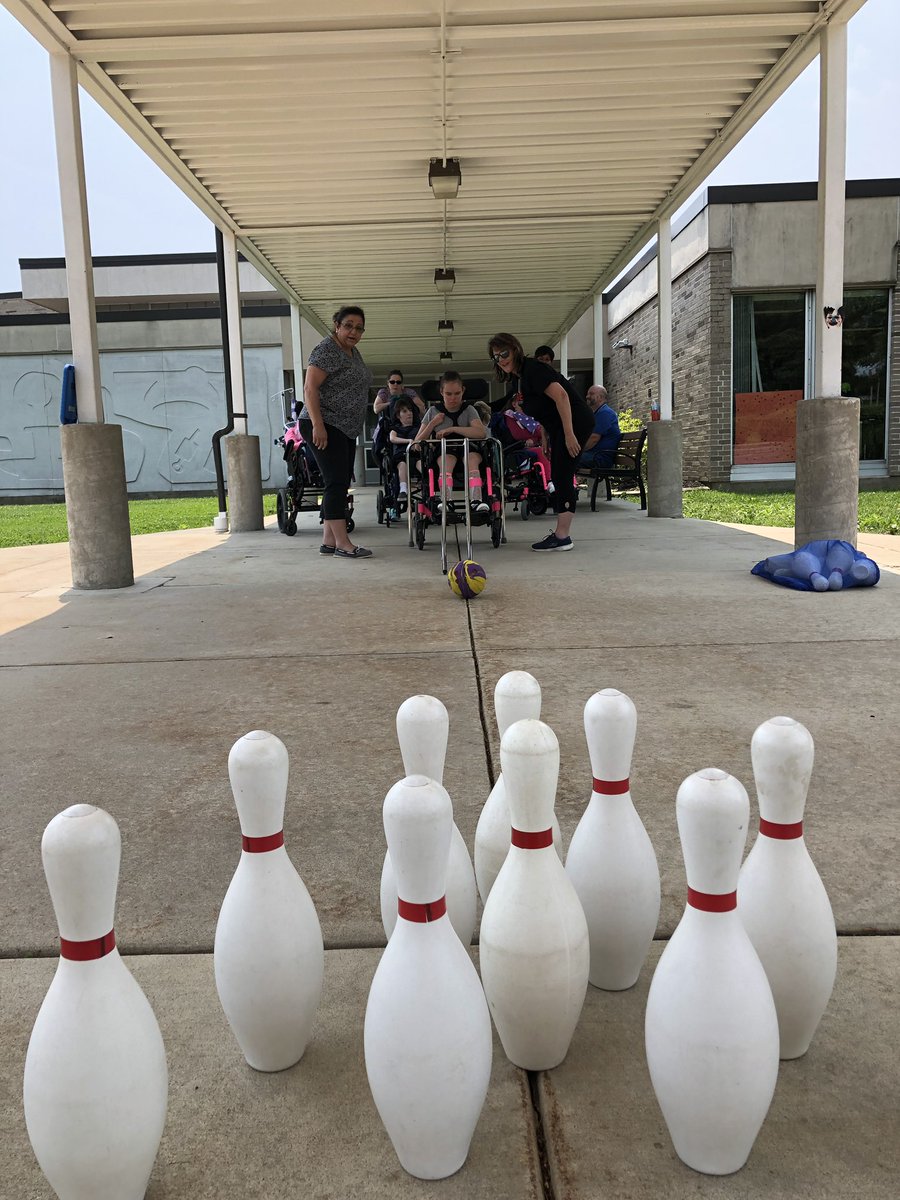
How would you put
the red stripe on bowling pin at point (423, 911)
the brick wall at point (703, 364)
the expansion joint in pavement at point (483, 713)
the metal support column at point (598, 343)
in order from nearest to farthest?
the red stripe on bowling pin at point (423, 911) < the expansion joint in pavement at point (483, 713) < the metal support column at point (598, 343) < the brick wall at point (703, 364)

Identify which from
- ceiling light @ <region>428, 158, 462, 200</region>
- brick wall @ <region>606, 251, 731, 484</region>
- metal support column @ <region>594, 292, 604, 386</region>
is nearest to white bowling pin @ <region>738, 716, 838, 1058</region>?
ceiling light @ <region>428, 158, 462, 200</region>

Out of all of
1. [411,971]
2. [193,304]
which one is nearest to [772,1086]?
[411,971]

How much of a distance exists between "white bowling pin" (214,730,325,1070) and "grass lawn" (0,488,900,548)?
837 centimetres

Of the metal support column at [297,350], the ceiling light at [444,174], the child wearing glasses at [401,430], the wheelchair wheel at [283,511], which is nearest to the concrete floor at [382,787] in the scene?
the child wearing glasses at [401,430]

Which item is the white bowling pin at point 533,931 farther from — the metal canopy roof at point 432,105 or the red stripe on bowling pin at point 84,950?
the metal canopy roof at point 432,105

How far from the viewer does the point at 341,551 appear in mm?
7809

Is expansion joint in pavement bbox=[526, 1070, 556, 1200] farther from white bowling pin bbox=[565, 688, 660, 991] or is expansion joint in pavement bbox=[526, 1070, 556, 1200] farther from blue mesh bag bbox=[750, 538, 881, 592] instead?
blue mesh bag bbox=[750, 538, 881, 592]

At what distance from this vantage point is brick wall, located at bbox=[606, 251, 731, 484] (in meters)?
15.6

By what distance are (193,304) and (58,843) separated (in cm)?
3014

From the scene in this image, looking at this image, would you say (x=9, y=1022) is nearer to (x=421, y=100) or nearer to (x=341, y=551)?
(x=341, y=551)

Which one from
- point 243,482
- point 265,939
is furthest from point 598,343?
point 265,939

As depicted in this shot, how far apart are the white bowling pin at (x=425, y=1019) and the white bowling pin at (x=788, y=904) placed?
1.46 ft

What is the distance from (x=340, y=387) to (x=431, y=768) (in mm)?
5909

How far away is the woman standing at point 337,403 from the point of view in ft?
22.8
